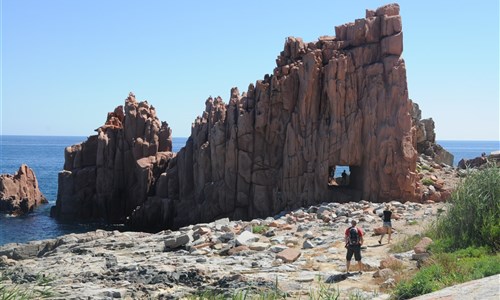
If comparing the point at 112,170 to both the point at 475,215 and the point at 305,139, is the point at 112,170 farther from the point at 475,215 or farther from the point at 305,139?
the point at 475,215

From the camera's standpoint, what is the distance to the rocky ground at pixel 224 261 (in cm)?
1716

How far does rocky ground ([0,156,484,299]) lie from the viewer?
17.2 metres

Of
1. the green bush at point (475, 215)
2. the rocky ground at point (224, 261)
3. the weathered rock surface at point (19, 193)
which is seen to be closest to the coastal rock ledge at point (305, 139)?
the rocky ground at point (224, 261)

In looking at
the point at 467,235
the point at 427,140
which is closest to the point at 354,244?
the point at 467,235

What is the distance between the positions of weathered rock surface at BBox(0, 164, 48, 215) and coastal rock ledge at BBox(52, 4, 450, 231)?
56.9 ft

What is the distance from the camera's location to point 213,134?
48219mm

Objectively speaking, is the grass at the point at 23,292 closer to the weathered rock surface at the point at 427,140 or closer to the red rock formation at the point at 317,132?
the red rock formation at the point at 317,132

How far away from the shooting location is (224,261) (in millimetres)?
21422

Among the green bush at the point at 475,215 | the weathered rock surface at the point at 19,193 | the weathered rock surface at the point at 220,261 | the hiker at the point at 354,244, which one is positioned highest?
the green bush at the point at 475,215

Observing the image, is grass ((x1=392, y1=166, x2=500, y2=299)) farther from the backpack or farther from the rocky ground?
the backpack

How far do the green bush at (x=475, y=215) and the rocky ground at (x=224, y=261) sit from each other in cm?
160

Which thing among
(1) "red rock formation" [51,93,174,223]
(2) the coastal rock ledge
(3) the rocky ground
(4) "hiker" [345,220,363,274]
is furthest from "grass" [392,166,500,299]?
(1) "red rock formation" [51,93,174,223]

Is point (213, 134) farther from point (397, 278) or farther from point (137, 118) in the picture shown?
point (397, 278)

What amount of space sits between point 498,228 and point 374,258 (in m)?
4.56
